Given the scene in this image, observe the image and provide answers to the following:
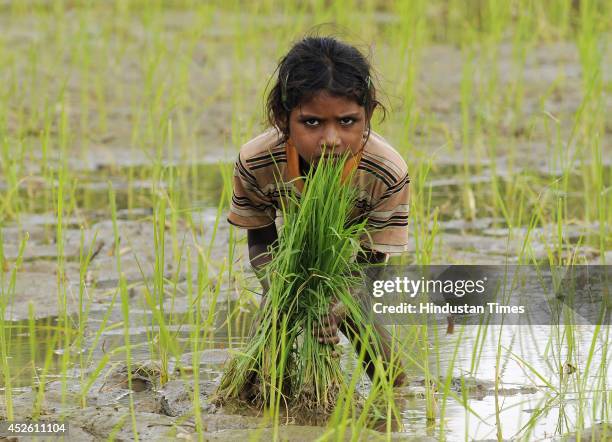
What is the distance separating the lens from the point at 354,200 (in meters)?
A: 3.02

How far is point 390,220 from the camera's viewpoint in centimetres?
312

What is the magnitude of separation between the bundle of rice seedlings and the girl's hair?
17 centimetres

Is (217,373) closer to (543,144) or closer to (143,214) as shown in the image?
(143,214)

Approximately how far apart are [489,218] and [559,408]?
7.64 feet

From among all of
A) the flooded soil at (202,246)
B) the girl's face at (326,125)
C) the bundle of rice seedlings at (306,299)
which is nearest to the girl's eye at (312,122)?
the girl's face at (326,125)

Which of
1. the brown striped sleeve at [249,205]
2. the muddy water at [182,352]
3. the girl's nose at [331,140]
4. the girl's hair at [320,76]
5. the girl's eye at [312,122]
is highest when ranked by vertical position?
the girl's hair at [320,76]

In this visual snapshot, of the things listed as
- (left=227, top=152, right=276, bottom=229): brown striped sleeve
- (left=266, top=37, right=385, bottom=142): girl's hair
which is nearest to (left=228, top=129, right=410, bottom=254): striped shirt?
(left=227, top=152, right=276, bottom=229): brown striped sleeve

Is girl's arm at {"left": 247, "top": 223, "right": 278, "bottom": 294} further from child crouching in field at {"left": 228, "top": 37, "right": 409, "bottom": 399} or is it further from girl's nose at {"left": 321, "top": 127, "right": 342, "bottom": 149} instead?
girl's nose at {"left": 321, "top": 127, "right": 342, "bottom": 149}

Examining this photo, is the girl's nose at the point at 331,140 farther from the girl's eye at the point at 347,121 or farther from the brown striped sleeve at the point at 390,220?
the brown striped sleeve at the point at 390,220

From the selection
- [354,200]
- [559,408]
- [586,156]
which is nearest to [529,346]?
[559,408]

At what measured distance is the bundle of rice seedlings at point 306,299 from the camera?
2787 millimetres

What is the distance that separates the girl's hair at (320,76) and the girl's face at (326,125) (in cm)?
2
